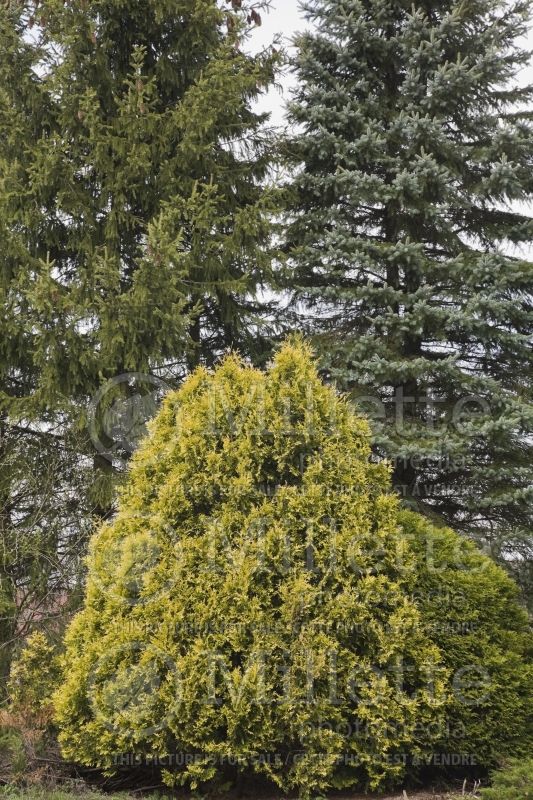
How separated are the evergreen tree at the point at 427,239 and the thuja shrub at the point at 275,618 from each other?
2.72 metres

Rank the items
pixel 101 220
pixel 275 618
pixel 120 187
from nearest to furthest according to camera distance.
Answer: pixel 275 618
pixel 120 187
pixel 101 220

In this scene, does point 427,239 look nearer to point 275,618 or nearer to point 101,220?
point 101,220

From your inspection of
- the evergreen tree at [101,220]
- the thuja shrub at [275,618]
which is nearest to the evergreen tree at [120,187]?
the evergreen tree at [101,220]

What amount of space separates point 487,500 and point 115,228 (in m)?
4.73

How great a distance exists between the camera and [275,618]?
411cm

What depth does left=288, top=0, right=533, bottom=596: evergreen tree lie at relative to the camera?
292 inches

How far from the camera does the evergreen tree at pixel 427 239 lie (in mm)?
7418

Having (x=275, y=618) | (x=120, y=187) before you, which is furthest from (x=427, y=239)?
(x=275, y=618)

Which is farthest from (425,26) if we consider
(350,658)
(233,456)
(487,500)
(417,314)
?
(350,658)

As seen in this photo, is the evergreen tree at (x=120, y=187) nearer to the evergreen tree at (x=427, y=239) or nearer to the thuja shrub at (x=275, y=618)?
the evergreen tree at (x=427, y=239)

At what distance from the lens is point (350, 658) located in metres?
4.06

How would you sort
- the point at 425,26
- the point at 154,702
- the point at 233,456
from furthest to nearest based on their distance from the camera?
the point at 425,26 → the point at 233,456 → the point at 154,702

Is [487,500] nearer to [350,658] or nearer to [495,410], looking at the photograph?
[495,410]

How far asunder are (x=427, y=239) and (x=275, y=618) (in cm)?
566
